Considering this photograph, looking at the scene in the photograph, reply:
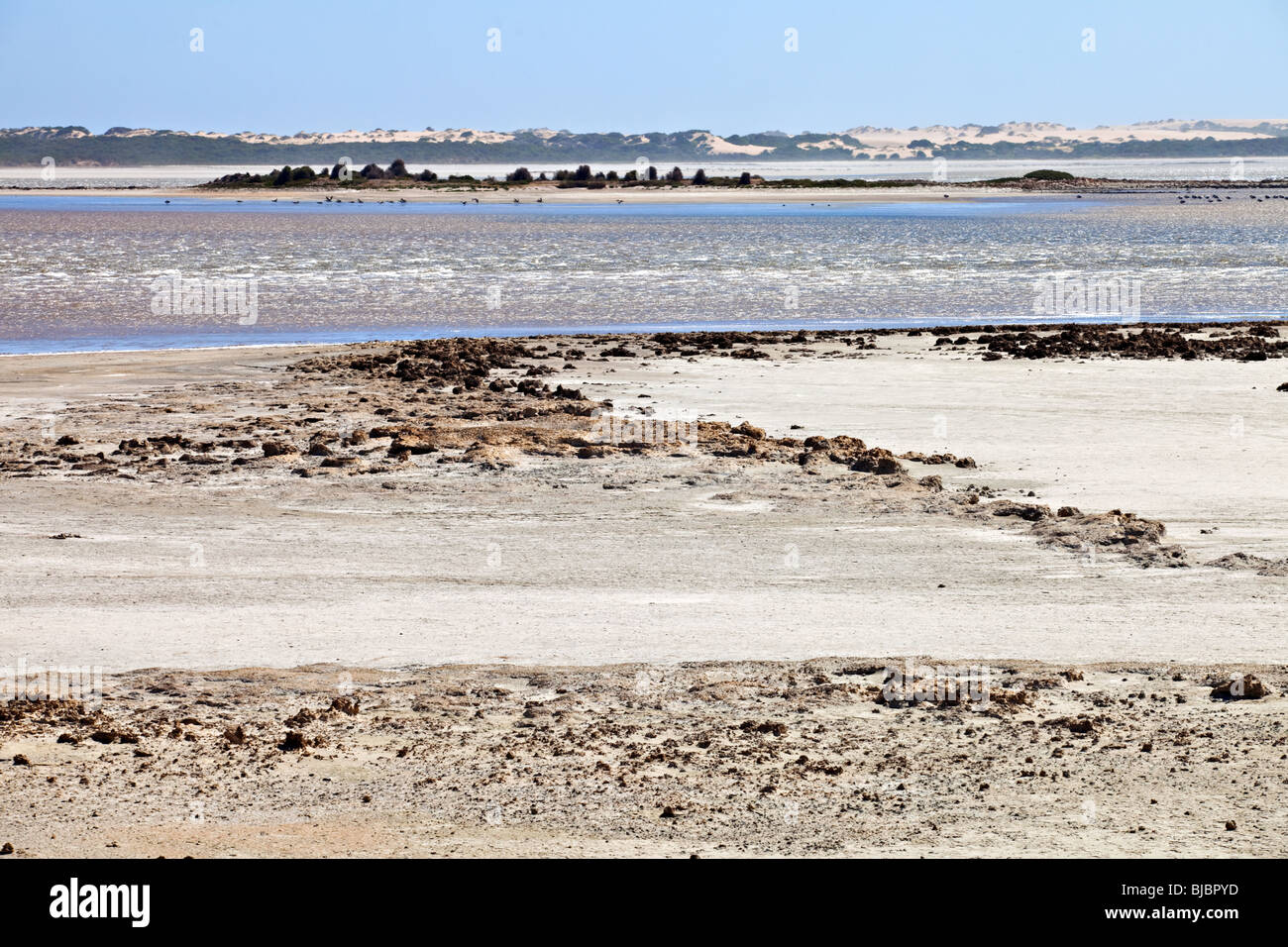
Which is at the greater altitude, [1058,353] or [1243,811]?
[1058,353]

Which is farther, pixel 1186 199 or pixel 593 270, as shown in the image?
pixel 1186 199

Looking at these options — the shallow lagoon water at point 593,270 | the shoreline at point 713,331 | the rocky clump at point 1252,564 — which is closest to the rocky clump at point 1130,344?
the shoreline at point 713,331

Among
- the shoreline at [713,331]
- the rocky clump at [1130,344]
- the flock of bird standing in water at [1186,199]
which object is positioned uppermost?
the flock of bird standing in water at [1186,199]

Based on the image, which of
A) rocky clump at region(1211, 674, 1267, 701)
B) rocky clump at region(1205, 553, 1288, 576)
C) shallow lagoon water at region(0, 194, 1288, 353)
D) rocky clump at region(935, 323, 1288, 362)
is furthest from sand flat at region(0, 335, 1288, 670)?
shallow lagoon water at region(0, 194, 1288, 353)

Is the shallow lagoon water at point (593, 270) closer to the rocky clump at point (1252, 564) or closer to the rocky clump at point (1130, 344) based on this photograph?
the rocky clump at point (1130, 344)

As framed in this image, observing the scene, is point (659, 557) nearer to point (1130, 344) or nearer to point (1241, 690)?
point (1241, 690)

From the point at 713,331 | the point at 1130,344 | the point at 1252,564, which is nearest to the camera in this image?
the point at 1252,564

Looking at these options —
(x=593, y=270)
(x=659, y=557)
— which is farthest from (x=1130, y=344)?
(x=593, y=270)

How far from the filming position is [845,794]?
269 inches

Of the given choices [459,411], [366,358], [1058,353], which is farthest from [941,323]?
[459,411]

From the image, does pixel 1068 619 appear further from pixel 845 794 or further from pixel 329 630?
pixel 329 630

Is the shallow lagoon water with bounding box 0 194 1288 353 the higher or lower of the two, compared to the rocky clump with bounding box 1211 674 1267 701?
higher

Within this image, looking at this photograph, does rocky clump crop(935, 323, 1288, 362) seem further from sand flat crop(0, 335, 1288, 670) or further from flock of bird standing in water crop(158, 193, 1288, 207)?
flock of bird standing in water crop(158, 193, 1288, 207)

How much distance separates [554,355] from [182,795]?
16.3m
